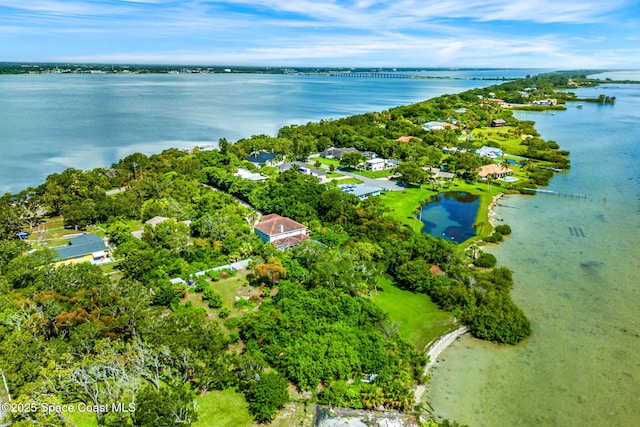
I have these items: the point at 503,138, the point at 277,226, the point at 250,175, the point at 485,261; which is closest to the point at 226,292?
the point at 277,226

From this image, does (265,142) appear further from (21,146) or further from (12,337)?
(12,337)

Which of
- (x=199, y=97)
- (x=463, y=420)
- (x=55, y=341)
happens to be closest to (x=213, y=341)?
(x=55, y=341)

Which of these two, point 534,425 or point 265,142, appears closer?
point 534,425

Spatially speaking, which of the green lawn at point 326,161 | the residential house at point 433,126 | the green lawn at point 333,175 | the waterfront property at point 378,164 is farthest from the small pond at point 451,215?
the residential house at point 433,126

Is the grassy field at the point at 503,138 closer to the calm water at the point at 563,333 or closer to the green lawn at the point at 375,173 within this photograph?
the calm water at the point at 563,333

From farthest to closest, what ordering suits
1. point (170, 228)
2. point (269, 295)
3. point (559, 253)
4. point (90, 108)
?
point (90, 108), point (559, 253), point (170, 228), point (269, 295)

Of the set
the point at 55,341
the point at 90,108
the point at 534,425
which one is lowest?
the point at 534,425

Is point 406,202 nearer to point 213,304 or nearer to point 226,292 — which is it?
point 226,292
